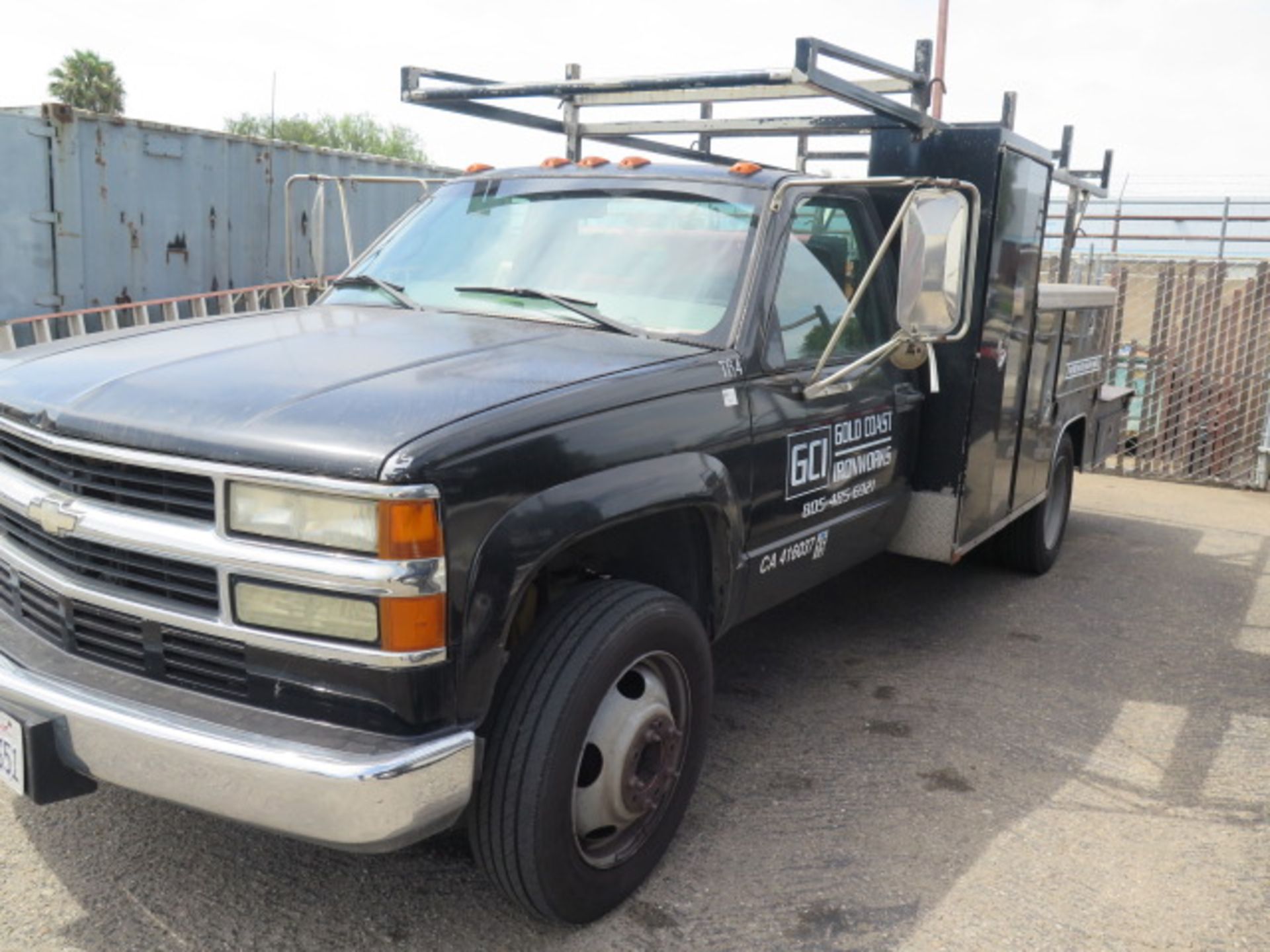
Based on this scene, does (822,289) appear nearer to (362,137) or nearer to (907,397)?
(907,397)

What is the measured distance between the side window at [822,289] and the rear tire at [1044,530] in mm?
2365

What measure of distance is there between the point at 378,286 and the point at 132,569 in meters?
1.58

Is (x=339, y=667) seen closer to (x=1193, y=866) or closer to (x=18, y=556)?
(x=18, y=556)

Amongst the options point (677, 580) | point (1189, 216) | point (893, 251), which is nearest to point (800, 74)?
point (893, 251)

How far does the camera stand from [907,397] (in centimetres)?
448

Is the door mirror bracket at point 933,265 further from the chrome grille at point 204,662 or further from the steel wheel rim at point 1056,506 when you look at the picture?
the steel wheel rim at point 1056,506

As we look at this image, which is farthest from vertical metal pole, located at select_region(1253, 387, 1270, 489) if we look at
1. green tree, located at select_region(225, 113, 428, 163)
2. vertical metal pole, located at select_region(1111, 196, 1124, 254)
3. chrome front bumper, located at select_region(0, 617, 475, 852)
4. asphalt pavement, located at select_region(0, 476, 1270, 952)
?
green tree, located at select_region(225, 113, 428, 163)

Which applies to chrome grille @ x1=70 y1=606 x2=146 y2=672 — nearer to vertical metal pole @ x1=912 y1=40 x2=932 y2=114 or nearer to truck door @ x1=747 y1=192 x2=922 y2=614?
truck door @ x1=747 y1=192 x2=922 y2=614

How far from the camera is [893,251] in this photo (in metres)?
4.42

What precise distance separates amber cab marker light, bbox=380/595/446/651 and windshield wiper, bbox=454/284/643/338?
1.30m

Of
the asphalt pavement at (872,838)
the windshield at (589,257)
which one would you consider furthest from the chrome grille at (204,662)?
the windshield at (589,257)

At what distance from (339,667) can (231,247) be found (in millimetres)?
8208

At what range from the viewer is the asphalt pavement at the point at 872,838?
286 centimetres

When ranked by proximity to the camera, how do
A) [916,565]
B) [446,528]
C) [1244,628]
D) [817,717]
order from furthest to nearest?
[916,565] < [1244,628] < [817,717] < [446,528]
